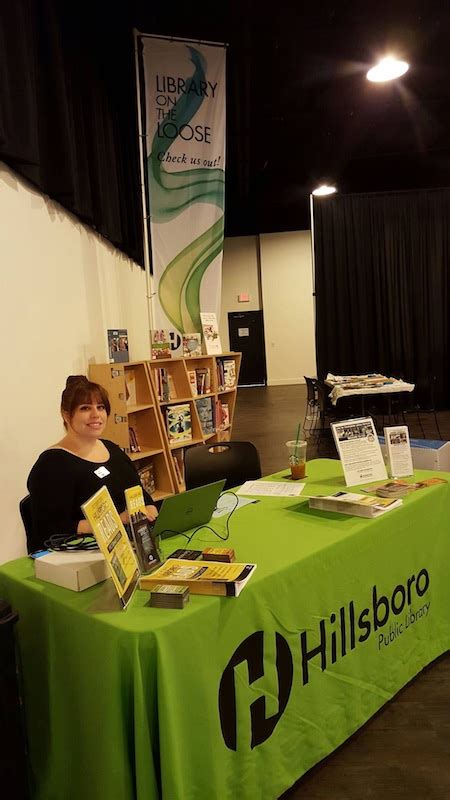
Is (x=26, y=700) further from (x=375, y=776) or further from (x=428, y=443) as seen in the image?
(x=428, y=443)

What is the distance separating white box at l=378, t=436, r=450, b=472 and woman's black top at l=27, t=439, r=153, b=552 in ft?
6.06

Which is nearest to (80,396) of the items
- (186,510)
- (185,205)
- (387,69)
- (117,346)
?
(186,510)

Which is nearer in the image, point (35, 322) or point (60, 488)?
point (60, 488)

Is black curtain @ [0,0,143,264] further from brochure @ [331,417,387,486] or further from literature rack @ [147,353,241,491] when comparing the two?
brochure @ [331,417,387,486]

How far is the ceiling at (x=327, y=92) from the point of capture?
5.01 metres

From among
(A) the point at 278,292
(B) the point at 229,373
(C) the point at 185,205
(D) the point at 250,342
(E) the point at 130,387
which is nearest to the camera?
(E) the point at 130,387

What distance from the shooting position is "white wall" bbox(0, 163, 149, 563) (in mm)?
2930

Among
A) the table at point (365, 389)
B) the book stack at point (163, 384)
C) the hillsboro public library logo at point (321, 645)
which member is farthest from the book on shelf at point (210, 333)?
the hillsboro public library logo at point (321, 645)

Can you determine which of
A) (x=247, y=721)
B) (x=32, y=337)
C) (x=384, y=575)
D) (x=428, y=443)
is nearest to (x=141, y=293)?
(x=32, y=337)

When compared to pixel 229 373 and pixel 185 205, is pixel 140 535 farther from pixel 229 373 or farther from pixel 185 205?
pixel 185 205

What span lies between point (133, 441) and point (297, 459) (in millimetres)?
2294

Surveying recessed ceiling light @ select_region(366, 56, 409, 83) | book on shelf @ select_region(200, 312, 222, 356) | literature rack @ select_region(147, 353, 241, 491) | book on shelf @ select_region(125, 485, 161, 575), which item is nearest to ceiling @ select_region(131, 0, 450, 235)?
recessed ceiling light @ select_region(366, 56, 409, 83)

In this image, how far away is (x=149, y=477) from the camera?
4691 mm

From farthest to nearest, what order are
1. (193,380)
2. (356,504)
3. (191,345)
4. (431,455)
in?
(191,345) < (193,380) < (431,455) < (356,504)
